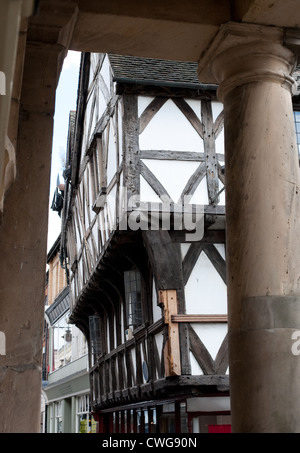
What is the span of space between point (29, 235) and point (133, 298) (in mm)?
6976

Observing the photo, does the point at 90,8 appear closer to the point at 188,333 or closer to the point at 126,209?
the point at 126,209

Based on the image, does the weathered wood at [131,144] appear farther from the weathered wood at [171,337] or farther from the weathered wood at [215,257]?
the weathered wood at [171,337]

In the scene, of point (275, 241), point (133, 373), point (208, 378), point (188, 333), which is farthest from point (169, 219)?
point (275, 241)

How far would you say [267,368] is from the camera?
2848mm

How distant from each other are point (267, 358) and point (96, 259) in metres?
7.84

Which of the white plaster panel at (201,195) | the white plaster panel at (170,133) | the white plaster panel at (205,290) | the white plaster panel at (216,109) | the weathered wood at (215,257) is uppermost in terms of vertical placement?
the white plaster panel at (216,109)

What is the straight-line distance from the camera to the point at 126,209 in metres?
8.32

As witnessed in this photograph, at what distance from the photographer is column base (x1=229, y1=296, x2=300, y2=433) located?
280 cm

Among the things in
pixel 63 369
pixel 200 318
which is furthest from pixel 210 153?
pixel 63 369

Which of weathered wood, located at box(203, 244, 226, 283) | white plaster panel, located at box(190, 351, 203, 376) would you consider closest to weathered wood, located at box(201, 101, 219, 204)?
weathered wood, located at box(203, 244, 226, 283)

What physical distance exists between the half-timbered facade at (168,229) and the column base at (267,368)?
5413 millimetres

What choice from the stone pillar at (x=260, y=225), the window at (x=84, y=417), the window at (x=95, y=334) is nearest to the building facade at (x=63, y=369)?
the window at (x=84, y=417)

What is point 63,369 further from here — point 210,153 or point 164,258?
point 210,153

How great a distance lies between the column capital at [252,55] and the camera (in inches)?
131
